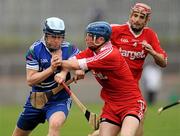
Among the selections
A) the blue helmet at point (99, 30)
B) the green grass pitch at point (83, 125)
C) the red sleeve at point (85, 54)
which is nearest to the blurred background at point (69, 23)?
the green grass pitch at point (83, 125)

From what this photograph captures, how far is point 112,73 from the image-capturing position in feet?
38.0

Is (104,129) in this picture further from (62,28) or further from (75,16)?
(75,16)

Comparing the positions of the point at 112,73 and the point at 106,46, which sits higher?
the point at 106,46

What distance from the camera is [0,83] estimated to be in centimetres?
2980

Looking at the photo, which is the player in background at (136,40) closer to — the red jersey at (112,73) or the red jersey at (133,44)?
the red jersey at (133,44)

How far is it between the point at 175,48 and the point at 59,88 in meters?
18.5

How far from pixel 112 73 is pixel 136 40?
1.27 m

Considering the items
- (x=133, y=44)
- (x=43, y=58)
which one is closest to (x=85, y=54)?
(x=43, y=58)

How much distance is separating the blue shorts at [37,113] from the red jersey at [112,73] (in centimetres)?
83

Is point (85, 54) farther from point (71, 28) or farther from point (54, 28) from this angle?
point (71, 28)

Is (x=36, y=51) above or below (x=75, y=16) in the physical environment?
above

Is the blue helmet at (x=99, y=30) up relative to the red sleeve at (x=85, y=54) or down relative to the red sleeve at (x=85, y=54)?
up

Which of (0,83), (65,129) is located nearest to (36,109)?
(65,129)

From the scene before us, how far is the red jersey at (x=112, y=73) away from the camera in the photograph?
1150 centimetres
